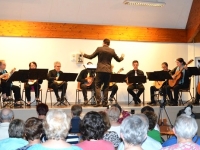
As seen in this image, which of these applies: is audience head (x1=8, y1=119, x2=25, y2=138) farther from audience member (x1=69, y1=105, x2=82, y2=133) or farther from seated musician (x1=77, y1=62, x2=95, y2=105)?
seated musician (x1=77, y1=62, x2=95, y2=105)

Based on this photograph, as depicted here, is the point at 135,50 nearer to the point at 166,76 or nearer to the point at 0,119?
the point at 166,76

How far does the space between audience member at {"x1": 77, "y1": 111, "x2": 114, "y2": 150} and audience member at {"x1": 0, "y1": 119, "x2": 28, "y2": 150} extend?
56 centimetres

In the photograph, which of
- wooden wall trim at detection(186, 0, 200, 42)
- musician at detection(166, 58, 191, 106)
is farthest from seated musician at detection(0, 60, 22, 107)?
wooden wall trim at detection(186, 0, 200, 42)

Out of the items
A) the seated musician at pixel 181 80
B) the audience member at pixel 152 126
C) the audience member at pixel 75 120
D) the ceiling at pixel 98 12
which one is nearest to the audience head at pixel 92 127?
the audience member at pixel 152 126

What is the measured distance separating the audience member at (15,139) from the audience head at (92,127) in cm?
57

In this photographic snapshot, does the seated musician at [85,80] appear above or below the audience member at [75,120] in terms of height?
above

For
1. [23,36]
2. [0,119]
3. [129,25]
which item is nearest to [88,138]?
[0,119]

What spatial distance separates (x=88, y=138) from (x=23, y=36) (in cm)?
832

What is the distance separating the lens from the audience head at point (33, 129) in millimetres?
3262

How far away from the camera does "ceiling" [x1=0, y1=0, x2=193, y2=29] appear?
35.8ft

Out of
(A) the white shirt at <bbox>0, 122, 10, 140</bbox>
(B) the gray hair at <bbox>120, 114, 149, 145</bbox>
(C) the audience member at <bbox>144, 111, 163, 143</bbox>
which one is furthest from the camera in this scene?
(C) the audience member at <bbox>144, 111, 163, 143</bbox>

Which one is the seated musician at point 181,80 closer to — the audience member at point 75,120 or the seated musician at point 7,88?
the seated musician at point 7,88

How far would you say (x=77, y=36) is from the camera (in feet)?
37.8

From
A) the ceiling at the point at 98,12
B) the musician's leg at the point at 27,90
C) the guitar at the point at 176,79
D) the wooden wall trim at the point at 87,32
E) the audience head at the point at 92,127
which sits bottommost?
the audience head at the point at 92,127
